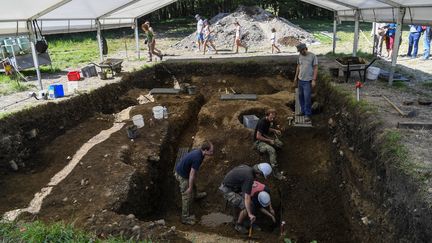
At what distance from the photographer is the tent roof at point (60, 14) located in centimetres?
709

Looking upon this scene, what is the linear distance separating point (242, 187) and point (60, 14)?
7425mm

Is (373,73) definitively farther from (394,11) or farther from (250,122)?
(250,122)

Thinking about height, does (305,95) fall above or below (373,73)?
below

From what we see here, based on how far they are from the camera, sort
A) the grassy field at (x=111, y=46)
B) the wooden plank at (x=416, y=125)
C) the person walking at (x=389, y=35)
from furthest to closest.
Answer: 1. the person walking at (x=389, y=35)
2. the grassy field at (x=111, y=46)
3. the wooden plank at (x=416, y=125)

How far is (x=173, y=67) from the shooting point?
14.0 meters

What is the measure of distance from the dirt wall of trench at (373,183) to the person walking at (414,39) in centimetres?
719

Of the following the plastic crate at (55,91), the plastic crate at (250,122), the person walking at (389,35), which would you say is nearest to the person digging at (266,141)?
the plastic crate at (250,122)

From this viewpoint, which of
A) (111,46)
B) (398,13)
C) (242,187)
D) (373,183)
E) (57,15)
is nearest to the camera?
(373,183)

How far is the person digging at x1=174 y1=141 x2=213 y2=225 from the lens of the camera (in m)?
5.62

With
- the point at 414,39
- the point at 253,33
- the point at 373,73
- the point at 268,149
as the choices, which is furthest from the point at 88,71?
the point at 414,39

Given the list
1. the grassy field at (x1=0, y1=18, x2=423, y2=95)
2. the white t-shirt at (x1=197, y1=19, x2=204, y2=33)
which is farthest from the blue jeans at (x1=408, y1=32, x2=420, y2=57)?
the white t-shirt at (x1=197, y1=19, x2=204, y2=33)

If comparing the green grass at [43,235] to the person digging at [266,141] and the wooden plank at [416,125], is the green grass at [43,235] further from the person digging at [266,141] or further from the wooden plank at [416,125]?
the wooden plank at [416,125]

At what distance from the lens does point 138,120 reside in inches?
329

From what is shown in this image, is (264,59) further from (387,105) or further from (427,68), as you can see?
(387,105)
